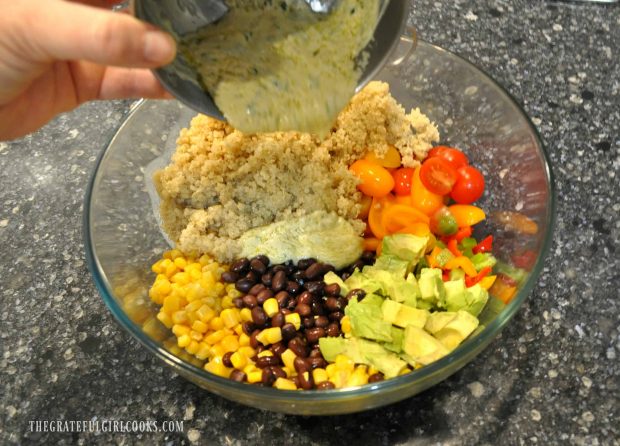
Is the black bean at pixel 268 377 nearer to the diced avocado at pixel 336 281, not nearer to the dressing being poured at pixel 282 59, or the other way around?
the diced avocado at pixel 336 281

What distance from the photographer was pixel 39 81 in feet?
5.60

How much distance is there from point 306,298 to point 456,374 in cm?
49

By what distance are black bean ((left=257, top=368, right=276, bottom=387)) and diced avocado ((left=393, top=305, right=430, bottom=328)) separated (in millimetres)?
372

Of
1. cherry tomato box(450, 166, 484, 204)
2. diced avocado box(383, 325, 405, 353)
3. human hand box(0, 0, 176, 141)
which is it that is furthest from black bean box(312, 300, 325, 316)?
human hand box(0, 0, 176, 141)

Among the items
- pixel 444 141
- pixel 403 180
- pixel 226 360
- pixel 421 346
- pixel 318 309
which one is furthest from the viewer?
pixel 444 141

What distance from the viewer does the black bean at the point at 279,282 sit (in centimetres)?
181

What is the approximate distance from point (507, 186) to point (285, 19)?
3.02 ft

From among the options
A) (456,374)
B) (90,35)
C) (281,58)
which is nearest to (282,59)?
(281,58)

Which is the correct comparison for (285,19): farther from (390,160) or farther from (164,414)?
(164,414)

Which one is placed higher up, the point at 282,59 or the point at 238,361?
the point at 282,59

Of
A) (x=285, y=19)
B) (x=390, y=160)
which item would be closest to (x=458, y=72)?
(x=390, y=160)

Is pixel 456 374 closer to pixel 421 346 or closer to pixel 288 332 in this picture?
pixel 421 346

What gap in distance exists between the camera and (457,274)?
1.76 m

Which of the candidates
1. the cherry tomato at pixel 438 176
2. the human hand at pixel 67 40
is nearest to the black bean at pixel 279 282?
the cherry tomato at pixel 438 176
